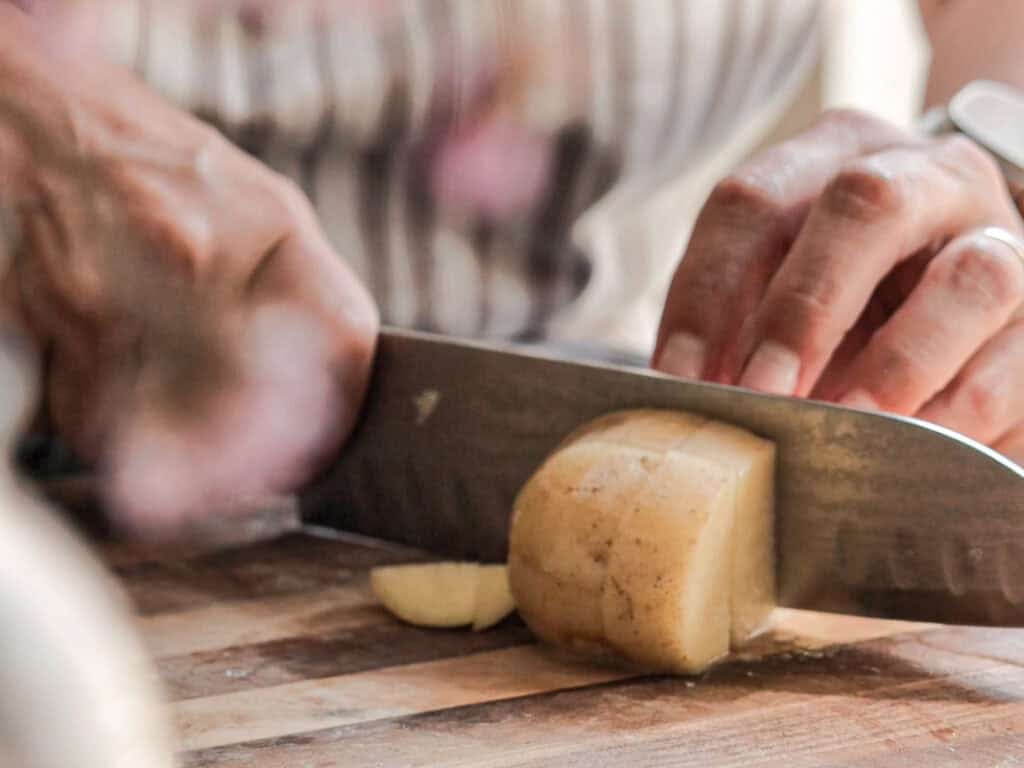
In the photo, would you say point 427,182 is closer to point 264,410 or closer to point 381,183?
point 381,183

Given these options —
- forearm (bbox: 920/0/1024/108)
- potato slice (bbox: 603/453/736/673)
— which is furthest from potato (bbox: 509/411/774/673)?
forearm (bbox: 920/0/1024/108)

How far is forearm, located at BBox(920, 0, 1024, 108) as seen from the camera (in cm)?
147

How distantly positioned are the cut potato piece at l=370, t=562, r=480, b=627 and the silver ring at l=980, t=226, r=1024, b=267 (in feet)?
1.63

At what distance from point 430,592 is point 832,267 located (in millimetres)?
393

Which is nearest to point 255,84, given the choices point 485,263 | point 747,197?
point 485,263

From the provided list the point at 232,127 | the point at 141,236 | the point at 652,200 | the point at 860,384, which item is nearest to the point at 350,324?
the point at 141,236

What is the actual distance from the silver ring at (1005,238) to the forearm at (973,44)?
1.36ft

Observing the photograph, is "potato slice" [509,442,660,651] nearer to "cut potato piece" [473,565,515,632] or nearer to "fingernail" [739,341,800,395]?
"cut potato piece" [473,565,515,632]

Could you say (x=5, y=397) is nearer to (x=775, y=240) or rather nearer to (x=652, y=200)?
(x=775, y=240)

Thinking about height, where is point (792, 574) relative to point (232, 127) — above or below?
below

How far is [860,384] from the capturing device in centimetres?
103

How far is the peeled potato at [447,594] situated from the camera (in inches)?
37.7

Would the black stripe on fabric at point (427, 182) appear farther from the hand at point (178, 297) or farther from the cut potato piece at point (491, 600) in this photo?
the cut potato piece at point (491, 600)

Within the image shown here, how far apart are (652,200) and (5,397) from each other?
1126 millimetres
